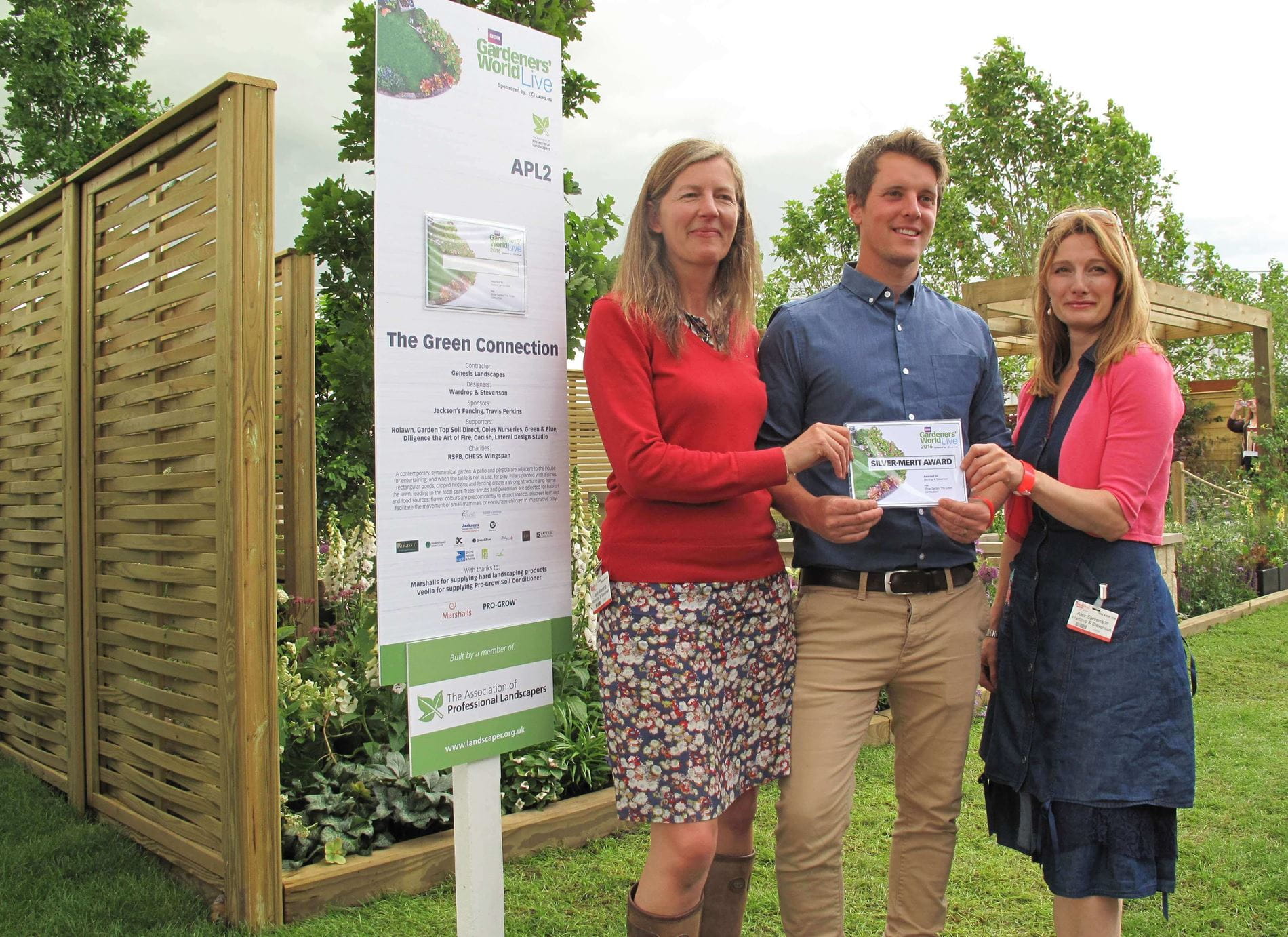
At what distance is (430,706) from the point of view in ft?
7.04

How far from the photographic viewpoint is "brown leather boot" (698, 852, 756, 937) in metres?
2.25

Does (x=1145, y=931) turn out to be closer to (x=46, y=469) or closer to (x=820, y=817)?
(x=820, y=817)

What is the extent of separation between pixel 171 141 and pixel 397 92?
140 cm

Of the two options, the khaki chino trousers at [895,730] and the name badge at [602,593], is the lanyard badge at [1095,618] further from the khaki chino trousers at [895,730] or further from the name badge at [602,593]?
the name badge at [602,593]

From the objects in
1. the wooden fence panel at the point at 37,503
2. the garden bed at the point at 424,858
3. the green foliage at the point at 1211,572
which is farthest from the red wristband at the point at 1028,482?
the green foliage at the point at 1211,572

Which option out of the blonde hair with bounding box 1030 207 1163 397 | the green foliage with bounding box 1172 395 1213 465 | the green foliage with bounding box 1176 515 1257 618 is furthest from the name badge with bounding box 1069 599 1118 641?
the green foliage with bounding box 1172 395 1213 465

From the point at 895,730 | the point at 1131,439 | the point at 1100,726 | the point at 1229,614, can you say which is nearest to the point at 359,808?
the point at 895,730

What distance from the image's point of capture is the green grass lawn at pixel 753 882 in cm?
282

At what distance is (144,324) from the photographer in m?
3.25

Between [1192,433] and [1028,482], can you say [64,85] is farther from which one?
[1192,433]

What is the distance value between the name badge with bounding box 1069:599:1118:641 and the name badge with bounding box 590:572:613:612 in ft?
3.22

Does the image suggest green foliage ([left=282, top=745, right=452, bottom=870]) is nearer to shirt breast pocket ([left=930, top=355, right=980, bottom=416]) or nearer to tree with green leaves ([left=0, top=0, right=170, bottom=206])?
shirt breast pocket ([left=930, top=355, right=980, bottom=416])

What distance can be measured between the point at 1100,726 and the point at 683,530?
0.96 metres

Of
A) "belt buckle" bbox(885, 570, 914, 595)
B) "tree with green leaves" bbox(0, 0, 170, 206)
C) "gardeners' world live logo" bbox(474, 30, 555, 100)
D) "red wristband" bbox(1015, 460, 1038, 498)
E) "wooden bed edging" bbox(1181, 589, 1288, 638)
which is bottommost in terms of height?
"wooden bed edging" bbox(1181, 589, 1288, 638)
